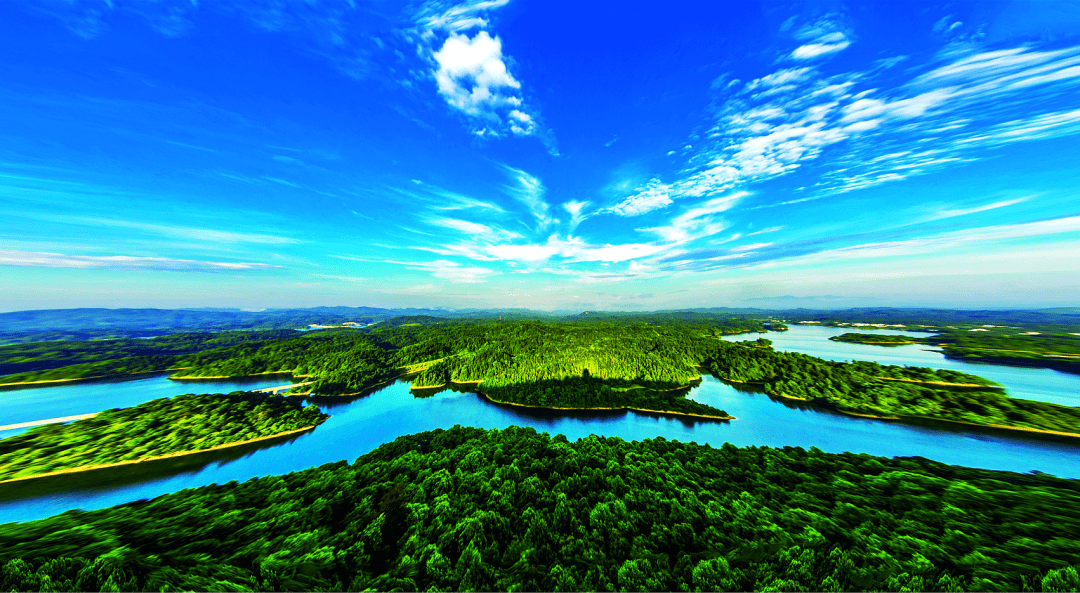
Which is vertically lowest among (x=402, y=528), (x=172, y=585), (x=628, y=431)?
(x=628, y=431)

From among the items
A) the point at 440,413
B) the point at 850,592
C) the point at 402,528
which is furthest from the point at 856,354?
the point at 402,528

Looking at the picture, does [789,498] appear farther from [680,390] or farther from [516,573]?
[680,390]

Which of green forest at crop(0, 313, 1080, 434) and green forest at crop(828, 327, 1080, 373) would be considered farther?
green forest at crop(828, 327, 1080, 373)

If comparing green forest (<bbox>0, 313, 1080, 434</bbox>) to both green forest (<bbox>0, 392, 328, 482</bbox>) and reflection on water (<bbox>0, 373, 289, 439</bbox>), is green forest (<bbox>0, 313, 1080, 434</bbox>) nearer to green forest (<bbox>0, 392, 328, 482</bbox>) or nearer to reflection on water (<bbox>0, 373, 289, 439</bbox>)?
reflection on water (<bbox>0, 373, 289, 439</bbox>)

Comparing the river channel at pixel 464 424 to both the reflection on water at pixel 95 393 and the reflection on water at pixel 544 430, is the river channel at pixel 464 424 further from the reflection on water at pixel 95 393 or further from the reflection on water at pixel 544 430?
the reflection on water at pixel 95 393

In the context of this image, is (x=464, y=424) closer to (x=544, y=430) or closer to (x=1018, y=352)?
(x=544, y=430)

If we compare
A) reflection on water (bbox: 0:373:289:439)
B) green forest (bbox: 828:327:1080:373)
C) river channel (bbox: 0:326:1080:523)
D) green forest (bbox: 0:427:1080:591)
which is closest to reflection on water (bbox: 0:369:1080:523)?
river channel (bbox: 0:326:1080:523)

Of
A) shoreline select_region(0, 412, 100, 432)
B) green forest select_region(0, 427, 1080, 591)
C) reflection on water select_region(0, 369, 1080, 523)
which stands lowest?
reflection on water select_region(0, 369, 1080, 523)
